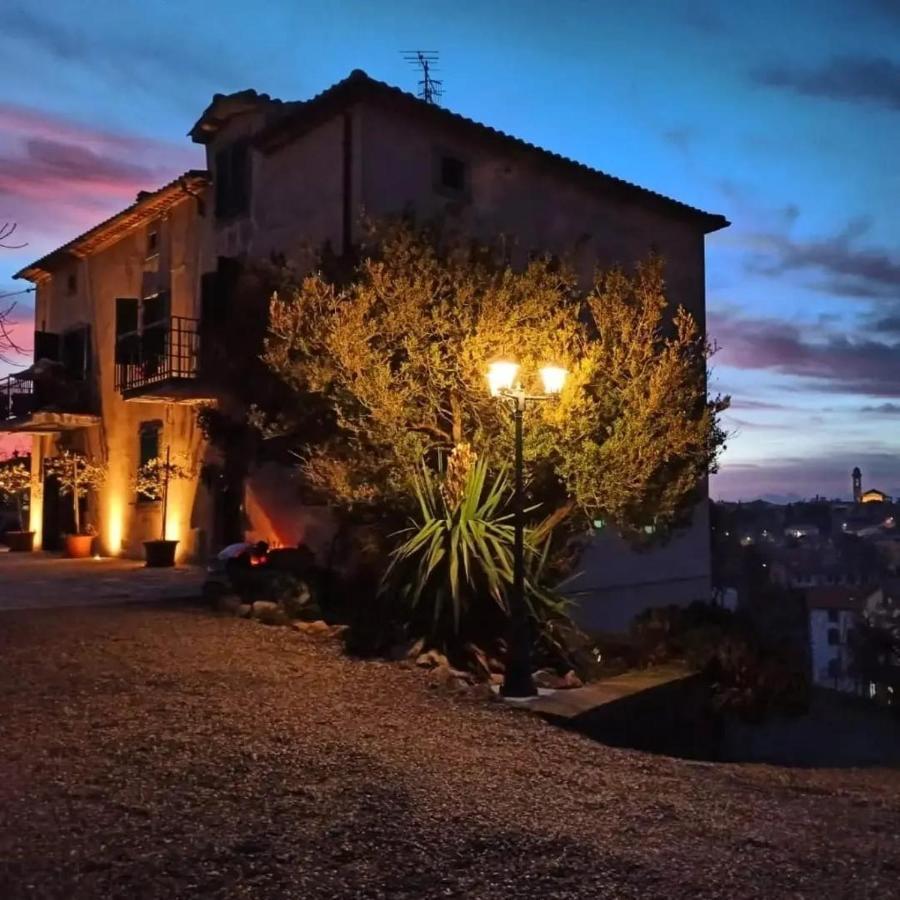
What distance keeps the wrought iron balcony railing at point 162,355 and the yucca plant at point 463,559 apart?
7.93 m

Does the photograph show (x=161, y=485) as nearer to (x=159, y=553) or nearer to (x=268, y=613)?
(x=159, y=553)

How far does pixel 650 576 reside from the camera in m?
17.8

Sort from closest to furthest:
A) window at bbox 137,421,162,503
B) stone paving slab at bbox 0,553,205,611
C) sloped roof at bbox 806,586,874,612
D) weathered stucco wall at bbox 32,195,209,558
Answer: stone paving slab at bbox 0,553,205,611 → weathered stucco wall at bbox 32,195,209,558 → window at bbox 137,421,162,503 → sloped roof at bbox 806,586,874,612

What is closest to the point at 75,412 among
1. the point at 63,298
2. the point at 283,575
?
the point at 63,298

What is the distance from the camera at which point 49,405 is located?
20.9 metres

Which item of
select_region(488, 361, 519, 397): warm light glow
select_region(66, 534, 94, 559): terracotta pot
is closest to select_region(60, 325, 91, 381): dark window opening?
select_region(66, 534, 94, 559): terracotta pot

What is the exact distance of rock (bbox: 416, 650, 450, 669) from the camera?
8.68 metres

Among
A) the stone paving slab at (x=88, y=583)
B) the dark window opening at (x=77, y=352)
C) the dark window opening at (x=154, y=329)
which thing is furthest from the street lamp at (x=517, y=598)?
the dark window opening at (x=77, y=352)

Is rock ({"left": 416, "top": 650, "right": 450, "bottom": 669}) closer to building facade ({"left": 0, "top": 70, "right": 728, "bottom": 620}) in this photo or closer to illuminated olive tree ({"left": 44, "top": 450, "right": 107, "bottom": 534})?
building facade ({"left": 0, "top": 70, "right": 728, "bottom": 620})

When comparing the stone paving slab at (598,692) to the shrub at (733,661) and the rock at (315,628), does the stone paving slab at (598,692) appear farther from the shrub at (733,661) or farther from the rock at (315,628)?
the rock at (315,628)

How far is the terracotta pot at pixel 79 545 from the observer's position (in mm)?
20203

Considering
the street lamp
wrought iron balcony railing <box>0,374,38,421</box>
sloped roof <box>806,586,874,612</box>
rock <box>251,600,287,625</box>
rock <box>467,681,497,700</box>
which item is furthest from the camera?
sloped roof <box>806,586,874,612</box>

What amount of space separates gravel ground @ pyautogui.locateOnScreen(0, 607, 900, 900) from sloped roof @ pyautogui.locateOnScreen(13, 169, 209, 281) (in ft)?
37.8

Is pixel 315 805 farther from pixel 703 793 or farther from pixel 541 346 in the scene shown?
pixel 541 346
